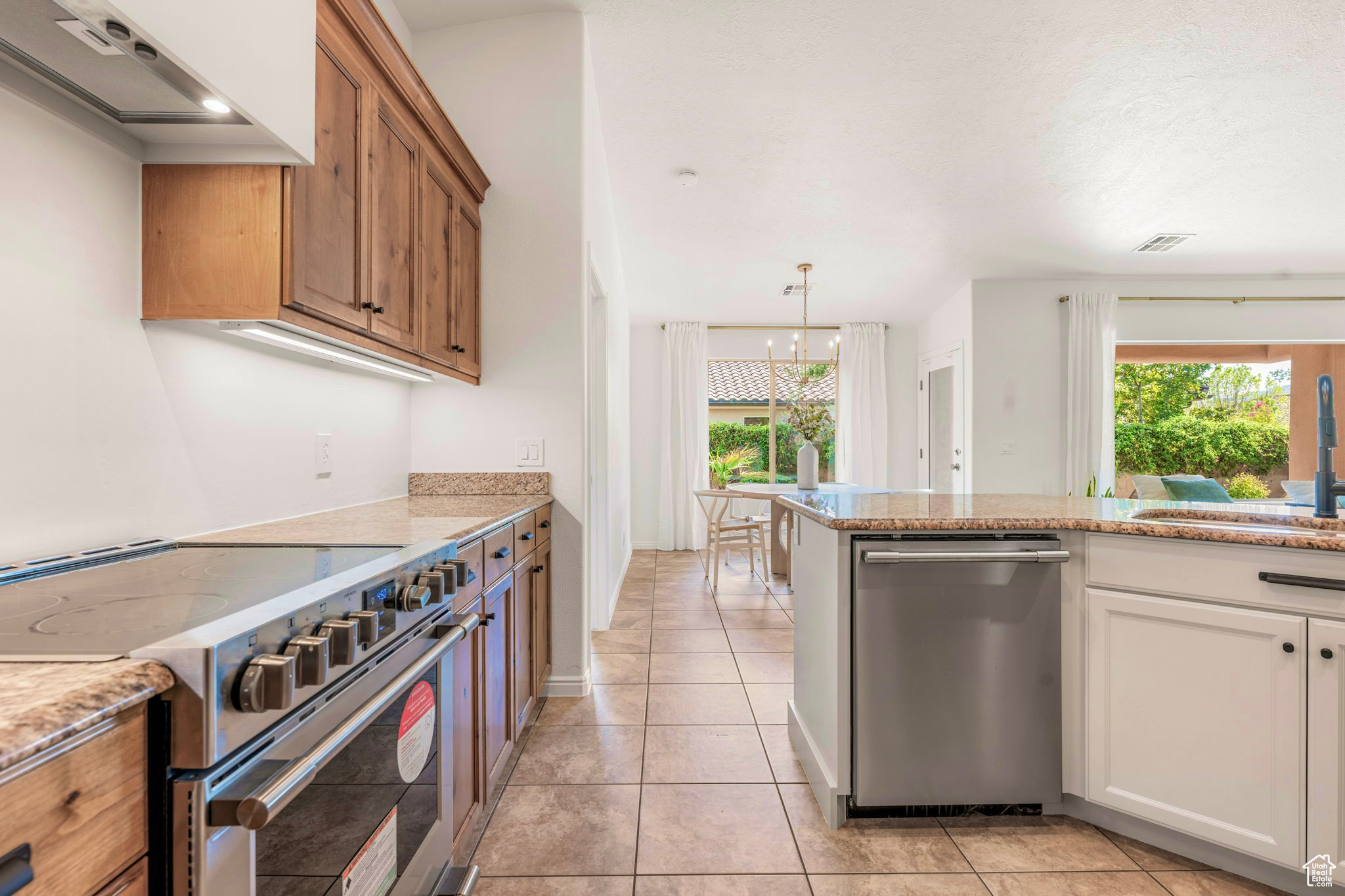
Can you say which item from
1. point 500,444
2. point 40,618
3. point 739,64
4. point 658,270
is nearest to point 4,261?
point 40,618

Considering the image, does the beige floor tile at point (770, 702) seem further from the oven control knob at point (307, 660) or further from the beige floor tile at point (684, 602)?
the oven control knob at point (307, 660)

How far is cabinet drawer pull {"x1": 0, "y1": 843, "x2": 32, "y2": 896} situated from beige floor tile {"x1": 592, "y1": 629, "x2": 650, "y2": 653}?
2.77 metres

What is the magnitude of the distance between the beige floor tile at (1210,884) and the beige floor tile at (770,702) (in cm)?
113

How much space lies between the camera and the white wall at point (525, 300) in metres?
2.55

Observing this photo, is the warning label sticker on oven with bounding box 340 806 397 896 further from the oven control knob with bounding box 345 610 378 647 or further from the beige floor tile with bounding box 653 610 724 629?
the beige floor tile with bounding box 653 610 724 629

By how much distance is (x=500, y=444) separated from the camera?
2.55 metres

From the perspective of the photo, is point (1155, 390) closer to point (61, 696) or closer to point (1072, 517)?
point (1072, 517)

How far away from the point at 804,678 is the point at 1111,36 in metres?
2.77

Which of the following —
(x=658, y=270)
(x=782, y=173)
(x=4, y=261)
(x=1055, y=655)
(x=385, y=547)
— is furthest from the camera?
(x=658, y=270)

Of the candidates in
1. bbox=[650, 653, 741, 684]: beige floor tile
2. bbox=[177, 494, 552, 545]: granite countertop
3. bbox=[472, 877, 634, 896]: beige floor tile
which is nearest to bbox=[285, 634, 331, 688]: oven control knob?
bbox=[177, 494, 552, 545]: granite countertop

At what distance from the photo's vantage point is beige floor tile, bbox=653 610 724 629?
361cm

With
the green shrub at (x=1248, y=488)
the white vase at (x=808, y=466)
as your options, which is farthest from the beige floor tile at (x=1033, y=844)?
the green shrub at (x=1248, y=488)

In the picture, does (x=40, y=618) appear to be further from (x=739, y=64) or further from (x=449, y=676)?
(x=739, y=64)

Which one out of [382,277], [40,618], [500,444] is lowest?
[40,618]
